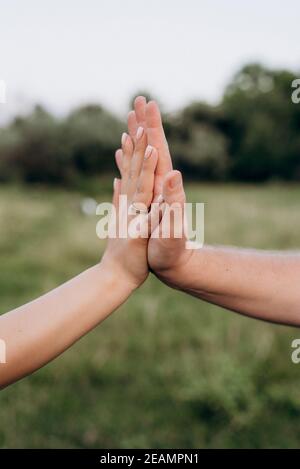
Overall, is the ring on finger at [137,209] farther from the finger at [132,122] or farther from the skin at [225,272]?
the finger at [132,122]

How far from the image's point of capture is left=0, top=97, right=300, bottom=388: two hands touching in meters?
1.45

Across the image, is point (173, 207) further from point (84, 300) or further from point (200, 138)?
point (200, 138)

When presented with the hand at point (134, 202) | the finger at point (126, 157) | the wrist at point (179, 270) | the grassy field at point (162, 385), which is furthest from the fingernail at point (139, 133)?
the grassy field at point (162, 385)

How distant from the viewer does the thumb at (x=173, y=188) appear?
1.36 metres

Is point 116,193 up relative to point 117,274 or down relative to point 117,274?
up

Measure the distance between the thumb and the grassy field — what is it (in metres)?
1.91

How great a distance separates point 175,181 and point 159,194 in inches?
9.1

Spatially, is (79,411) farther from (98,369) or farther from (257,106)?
(257,106)

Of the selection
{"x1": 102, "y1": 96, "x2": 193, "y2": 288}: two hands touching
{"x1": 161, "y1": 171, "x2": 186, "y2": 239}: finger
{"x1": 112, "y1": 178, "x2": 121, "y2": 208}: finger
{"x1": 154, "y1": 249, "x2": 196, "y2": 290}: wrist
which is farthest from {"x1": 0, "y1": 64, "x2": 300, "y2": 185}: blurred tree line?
{"x1": 161, "y1": 171, "x2": 186, "y2": 239}: finger

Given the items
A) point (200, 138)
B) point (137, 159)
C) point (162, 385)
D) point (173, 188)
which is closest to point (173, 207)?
point (173, 188)

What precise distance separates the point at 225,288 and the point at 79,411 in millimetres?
1952

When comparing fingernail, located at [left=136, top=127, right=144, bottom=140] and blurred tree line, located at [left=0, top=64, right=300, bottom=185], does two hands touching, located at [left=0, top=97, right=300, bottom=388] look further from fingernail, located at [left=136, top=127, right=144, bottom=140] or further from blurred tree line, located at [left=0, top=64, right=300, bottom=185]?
blurred tree line, located at [left=0, top=64, right=300, bottom=185]

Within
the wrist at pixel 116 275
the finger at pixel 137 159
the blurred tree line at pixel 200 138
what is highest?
the blurred tree line at pixel 200 138

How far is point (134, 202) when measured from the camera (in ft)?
5.40
